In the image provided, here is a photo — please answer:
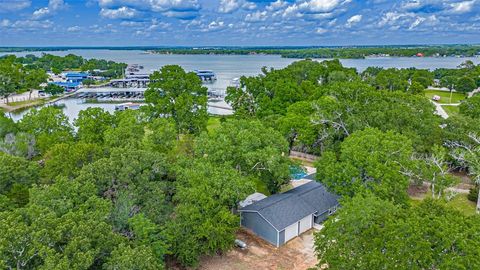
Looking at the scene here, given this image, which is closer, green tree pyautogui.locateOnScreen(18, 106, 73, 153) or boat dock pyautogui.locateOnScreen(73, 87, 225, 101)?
green tree pyautogui.locateOnScreen(18, 106, 73, 153)

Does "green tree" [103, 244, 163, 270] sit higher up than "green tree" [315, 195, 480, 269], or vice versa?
"green tree" [315, 195, 480, 269]

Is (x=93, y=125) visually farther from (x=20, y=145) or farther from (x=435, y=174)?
(x=435, y=174)

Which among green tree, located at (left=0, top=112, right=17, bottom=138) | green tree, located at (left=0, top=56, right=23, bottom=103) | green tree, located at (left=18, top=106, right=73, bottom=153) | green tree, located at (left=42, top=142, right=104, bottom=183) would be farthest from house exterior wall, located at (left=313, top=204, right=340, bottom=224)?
green tree, located at (left=0, top=56, right=23, bottom=103)

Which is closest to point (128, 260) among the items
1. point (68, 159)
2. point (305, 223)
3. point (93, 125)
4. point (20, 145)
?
point (68, 159)

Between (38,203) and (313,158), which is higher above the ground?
(38,203)

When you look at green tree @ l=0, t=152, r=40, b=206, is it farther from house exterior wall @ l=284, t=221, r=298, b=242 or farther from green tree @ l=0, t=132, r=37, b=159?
house exterior wall @ l=284, t=221, r=298, b=242

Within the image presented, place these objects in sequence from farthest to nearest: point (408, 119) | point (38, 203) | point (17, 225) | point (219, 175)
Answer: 1. point (408, 119)
2. point (219, 175)
3. point (38, 203)
4. point (17, 225)

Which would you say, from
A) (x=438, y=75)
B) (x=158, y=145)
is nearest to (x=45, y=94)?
(x=158, y=145)

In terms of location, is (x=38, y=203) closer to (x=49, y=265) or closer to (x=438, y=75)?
(x=49, y=265)
